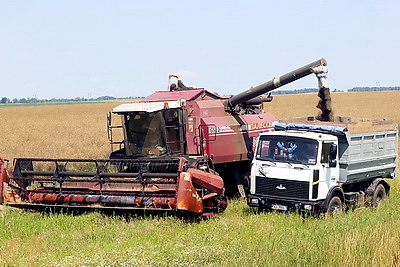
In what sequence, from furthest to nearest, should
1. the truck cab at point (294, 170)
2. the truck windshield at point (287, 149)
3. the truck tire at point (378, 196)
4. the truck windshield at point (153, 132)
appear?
1. the truck windshield at point (153, 132)
2. the truck tire at point (378, 196)
3. the truck windshield at point (287, 149)
4. the truck cab at point (294, 170)

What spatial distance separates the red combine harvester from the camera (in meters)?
11.9

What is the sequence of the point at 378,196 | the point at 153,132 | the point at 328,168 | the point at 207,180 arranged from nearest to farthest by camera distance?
the point at 207,180 < the point at 328,168 < the point at 378,196 < the point at 153,132

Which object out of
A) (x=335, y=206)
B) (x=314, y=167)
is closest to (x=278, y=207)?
(x=314, y=167)

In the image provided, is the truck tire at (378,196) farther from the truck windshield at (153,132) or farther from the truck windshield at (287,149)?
the truck windshield at (153,132)

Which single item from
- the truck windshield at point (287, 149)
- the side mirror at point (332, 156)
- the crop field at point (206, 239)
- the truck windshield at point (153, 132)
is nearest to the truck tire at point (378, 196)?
the crop field at point (206, 239)

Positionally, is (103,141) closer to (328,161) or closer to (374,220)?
(328,161)

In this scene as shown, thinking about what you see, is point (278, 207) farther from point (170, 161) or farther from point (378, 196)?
point (378, 196)

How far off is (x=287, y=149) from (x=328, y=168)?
94 centimetres

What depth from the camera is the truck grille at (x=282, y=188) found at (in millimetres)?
11827

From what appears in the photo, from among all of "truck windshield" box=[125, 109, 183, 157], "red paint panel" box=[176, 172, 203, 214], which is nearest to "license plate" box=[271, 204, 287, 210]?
"red paint panel" box=[176, 172, 203, 214]

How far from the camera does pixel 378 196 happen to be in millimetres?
13703

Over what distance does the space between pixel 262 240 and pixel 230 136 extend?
20.5 feet

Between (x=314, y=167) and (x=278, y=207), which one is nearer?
(x=314, y=167)

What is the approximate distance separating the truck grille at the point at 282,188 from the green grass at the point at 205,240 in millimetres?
525
